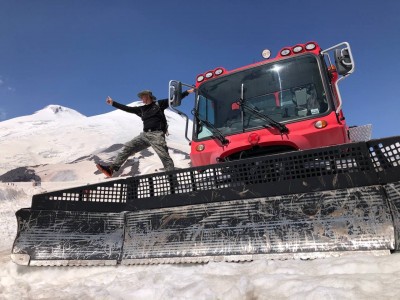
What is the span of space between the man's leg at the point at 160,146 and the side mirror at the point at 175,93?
60cm

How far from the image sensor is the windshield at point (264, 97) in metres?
4.51

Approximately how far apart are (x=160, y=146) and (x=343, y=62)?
117 inches

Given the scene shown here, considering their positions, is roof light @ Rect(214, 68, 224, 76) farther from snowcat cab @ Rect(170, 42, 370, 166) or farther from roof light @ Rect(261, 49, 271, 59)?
roof light @ Rect(261, 49, 271, 59)

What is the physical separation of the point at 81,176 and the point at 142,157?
3.63 meters

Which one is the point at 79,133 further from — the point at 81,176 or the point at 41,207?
the point at 41,207

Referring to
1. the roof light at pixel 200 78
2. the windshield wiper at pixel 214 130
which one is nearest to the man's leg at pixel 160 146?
the windshield wiper at pixel 214 130

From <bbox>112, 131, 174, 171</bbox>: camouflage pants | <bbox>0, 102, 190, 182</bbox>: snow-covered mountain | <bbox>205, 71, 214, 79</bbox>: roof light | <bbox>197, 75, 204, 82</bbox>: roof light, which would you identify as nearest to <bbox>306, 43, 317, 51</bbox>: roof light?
<bbox>205, 71, 214, 79</bbox>: roof light

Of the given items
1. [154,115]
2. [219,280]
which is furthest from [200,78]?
[219,280]

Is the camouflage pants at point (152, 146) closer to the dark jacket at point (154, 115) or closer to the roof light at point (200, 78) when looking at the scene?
the dark jacket at point (154, 115)

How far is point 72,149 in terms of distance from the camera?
32250mm

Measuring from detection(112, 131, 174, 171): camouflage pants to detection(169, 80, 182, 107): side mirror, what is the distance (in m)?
0.60

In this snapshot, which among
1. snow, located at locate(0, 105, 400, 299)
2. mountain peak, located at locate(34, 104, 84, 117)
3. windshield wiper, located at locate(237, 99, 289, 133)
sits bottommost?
snow, located at locate(0, 105, 400, 299)

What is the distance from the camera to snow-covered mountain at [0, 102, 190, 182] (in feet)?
59.7

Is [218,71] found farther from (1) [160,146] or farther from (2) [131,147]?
(2) [131,147]
